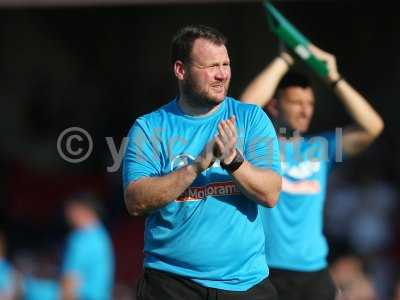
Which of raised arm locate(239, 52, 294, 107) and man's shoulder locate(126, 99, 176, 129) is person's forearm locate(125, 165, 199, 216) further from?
raised arm locate(239, 52, 294, 107)

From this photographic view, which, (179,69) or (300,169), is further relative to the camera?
(300,169)

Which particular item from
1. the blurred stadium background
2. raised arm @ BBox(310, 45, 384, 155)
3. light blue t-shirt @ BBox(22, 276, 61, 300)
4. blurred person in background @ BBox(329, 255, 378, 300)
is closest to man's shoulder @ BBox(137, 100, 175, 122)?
raised arm @ BBox(310, 45, 384, 155)

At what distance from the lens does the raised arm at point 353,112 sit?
23.0 feet

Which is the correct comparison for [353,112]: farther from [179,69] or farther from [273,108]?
[179,69]

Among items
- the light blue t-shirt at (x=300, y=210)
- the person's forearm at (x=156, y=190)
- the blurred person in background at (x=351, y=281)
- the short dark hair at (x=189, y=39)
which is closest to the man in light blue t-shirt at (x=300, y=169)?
the light blue t-shirt at (x=300, y=210)

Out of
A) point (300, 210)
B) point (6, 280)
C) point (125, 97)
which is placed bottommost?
point (6, 280)

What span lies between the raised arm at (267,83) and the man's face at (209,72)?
1664mm

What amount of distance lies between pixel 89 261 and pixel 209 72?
234 inches

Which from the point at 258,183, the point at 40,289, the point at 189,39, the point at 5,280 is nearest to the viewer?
the point at 258,183

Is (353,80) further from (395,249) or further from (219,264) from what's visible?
(219,264)

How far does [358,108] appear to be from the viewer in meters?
7.21

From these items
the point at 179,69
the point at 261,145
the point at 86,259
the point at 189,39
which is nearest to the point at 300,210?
the point at 261,145

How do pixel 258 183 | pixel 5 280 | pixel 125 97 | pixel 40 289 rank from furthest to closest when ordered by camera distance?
pixel 125 97, pixel 40 289, pixel 5 280, pixel 258 183

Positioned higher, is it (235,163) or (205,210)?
(235,163)
